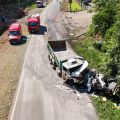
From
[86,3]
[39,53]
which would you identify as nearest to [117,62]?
[39,53]

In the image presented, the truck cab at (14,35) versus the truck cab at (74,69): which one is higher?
the truck cab at (74,69)

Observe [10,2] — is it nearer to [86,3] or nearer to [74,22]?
[86,3]

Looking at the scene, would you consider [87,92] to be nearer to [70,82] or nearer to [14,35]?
[70,82]

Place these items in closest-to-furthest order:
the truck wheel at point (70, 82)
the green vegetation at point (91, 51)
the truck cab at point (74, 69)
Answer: the truck cab at point (74, 69)
the truck wheel at point (70, 82)
the green vegetation at point (91, 51)

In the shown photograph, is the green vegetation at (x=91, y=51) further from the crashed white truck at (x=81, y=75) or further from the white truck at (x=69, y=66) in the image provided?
the crashed white truck at (x=81, y=75)

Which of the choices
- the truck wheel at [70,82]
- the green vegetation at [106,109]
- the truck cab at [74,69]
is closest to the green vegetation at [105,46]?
the green vegetation at [106,109]

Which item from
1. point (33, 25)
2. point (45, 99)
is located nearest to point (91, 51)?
point (45, 99)
